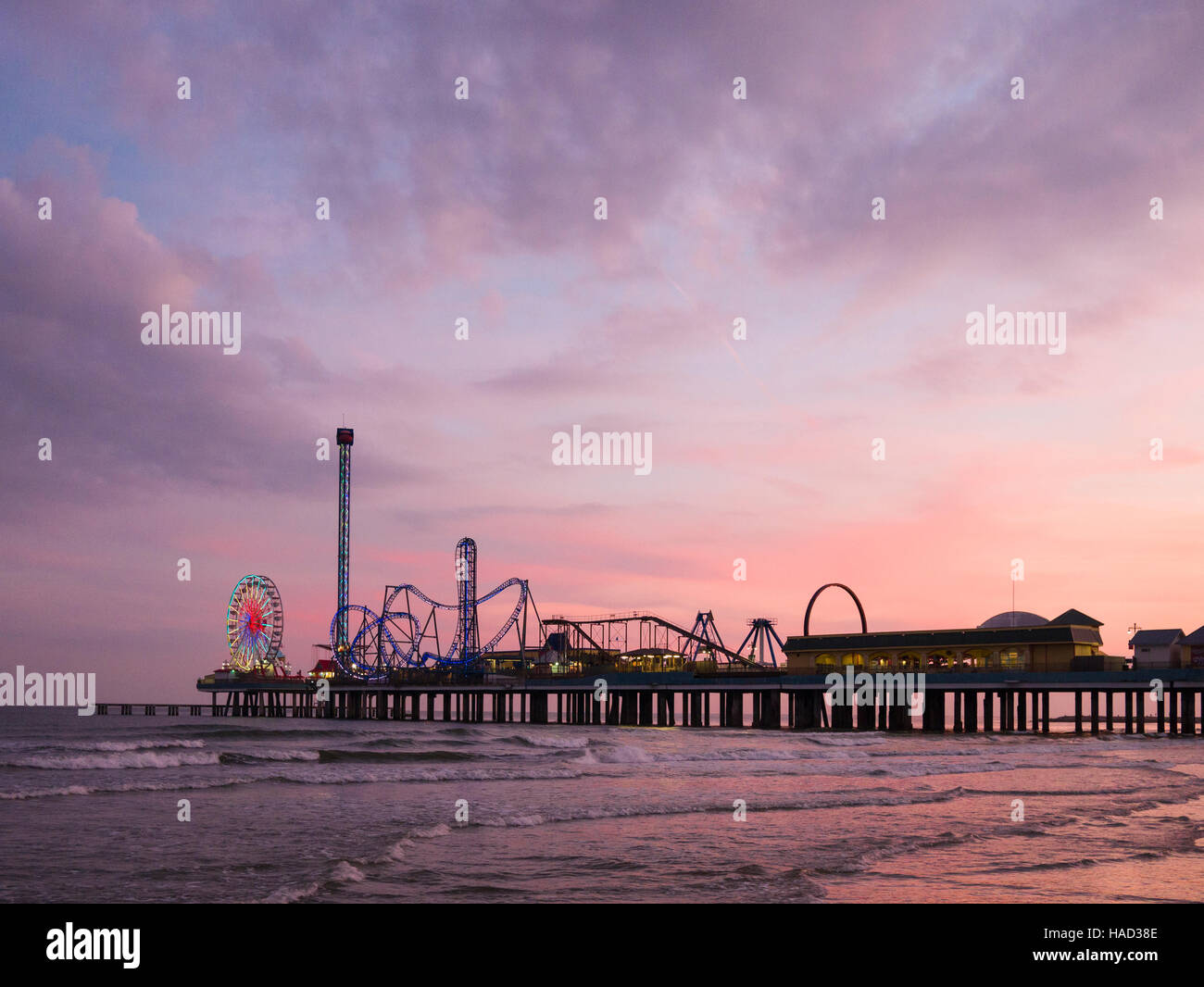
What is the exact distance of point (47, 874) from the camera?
1410 cm

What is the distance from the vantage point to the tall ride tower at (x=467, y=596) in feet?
379

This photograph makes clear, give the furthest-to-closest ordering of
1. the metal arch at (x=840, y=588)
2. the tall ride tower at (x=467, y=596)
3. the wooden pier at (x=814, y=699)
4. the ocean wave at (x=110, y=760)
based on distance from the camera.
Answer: the tall ride tower at (x=467, y=596) < the metal arch at (x=840, y=588) < the wooden pier at (x=814, y=699) < the ocean wave at (x=110, y=760)

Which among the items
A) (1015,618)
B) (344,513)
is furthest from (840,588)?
(344,513)

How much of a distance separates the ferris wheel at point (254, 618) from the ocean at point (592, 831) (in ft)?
279

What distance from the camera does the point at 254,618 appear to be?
120250mm

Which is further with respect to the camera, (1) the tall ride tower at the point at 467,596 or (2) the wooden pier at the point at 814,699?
(1) the tall ride tower at the point at 467,596

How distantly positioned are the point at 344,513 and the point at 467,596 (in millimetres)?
24282

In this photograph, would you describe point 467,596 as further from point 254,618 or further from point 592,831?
point 592,831

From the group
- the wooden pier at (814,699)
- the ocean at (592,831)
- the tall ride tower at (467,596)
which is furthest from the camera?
the tall ride tower at (467,596)

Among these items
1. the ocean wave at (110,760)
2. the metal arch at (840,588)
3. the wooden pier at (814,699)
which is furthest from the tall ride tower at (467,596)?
the ocean wave at (110,760)

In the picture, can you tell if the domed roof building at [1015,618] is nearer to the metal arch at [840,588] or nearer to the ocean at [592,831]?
the metal arch at [840,588]
